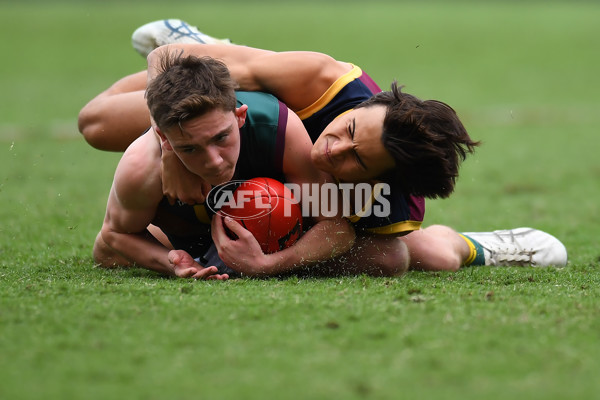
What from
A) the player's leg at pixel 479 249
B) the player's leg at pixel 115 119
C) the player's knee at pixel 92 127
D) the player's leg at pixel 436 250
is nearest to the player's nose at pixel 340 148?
the player's leg at pixel 436 250

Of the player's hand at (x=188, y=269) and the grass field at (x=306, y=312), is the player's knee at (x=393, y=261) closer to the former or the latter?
the grass field at (x=306, y=312)

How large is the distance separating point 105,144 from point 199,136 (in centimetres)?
163

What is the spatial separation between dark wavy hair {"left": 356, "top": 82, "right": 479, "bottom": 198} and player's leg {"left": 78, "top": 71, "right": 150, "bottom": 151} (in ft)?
5.13

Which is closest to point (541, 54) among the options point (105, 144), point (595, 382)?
point (105, 144)

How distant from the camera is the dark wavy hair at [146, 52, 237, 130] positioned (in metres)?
4.16

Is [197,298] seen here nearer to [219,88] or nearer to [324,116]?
[219,88]

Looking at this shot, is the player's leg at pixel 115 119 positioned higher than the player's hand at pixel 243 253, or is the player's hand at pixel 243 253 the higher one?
the player's leg at pixel 115 119

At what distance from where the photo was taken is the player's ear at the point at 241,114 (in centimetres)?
444

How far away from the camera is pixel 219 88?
4.33 m

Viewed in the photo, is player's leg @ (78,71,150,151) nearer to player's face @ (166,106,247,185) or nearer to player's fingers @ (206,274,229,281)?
player's face @ (166,106,247,185)

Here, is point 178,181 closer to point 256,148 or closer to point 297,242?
point 256,148

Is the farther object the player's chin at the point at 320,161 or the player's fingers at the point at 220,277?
the player's fingers at the point at 220,277

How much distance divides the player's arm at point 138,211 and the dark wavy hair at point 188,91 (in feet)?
1.05

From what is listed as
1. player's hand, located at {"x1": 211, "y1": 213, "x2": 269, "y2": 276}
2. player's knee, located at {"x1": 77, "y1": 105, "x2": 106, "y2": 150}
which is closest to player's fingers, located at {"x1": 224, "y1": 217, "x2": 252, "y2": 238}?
player's hand, located at {"x1": 211, "y1": 213, "x2": 269, "y2": 276}
